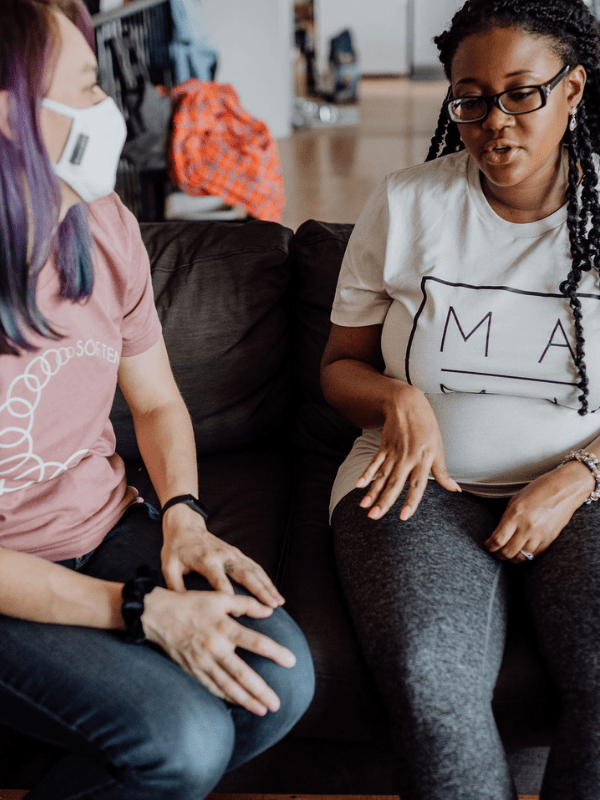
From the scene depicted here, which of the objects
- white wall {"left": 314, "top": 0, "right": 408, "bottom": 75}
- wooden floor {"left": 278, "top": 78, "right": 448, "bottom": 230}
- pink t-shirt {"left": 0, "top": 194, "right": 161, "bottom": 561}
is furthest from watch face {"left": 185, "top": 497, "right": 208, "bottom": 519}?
white wall {"left": 314, "top": 0, "right": 408, "bottom": 75}

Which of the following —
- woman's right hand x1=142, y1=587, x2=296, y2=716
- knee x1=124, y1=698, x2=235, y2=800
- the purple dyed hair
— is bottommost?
knee x1=124, y1=698, x2=235, y2=800

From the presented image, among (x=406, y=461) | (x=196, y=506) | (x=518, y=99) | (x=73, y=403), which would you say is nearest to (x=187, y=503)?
(x=196, y=506)

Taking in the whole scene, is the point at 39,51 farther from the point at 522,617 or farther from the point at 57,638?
the point at 522,617

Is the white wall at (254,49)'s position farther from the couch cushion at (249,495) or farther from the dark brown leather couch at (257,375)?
the couch cushion at (249,495)

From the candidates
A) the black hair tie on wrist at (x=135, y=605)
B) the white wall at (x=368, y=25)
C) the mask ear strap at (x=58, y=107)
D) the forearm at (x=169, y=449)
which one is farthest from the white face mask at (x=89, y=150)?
the white wall at (x=368, y=25)

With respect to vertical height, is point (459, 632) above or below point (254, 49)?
below

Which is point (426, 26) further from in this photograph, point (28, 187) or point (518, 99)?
point (28, 187)

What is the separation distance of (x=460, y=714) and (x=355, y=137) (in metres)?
6.87

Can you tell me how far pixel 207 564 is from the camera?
1.04 metres

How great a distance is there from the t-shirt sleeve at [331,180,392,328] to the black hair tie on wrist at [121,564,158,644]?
62 cm

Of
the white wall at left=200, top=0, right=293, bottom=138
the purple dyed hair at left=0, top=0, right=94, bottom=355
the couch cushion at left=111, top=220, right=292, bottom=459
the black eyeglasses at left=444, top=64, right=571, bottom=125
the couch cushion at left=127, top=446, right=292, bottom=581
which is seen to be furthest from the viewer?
the white wall at left=200, top=0, right=293, bottom=138

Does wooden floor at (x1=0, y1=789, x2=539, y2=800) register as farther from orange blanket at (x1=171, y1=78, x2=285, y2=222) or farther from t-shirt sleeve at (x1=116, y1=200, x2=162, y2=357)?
orange blanket at (x1=171, y1=78, x2=285, y2=222)

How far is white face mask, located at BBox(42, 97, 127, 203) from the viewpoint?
906 mm

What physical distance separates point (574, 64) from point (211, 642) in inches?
39.4
